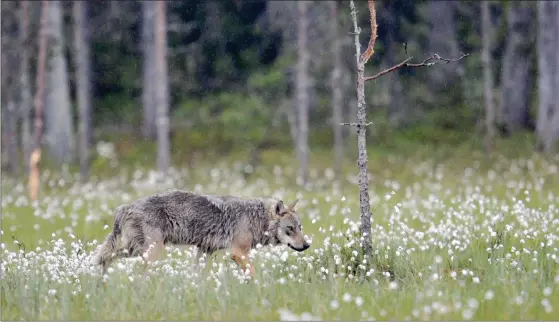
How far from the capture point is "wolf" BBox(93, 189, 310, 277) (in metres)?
11.5

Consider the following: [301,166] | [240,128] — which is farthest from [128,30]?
[301,166]

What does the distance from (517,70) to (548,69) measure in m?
5.91

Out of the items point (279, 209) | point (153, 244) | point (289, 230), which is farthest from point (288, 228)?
point (153, 244)

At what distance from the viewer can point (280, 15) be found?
1107 inches

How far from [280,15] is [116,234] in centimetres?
1761

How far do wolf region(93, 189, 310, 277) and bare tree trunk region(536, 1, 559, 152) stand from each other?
19319 mm

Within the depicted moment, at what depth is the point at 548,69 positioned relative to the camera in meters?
30.6

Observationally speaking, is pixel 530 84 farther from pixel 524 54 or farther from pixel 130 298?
pixel 130 298

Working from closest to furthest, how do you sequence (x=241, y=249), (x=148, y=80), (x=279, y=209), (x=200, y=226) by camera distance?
(x=200, y=226)
(x=241, y=249)
(x=279, y=209)
(x=148, y=80)

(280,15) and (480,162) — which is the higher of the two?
(280,15)

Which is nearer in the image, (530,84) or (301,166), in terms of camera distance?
(301,166)

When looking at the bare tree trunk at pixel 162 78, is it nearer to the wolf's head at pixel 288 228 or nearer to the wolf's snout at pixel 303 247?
the wolf's head at pixel 288 228

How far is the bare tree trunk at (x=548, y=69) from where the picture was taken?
97.2 ft

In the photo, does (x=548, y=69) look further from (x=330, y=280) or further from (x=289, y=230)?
(x=330, y=280)
